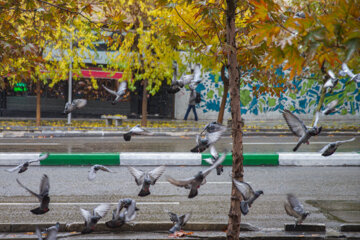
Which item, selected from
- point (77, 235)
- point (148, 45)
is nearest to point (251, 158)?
point (77, 235)

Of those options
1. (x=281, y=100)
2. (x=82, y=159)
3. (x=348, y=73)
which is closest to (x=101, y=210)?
(x=348, y=73)

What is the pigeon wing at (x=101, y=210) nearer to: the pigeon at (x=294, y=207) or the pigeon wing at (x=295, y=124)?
the pigeon at (x=294, y=207)

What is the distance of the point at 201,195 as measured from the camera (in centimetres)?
704

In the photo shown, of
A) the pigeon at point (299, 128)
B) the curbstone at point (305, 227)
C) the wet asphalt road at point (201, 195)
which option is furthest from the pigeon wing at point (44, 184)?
the curbstone at point (305, 227)

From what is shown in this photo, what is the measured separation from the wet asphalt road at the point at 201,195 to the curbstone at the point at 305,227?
0.35 metres

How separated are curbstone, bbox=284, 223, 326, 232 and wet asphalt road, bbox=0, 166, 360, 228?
0.35 metres

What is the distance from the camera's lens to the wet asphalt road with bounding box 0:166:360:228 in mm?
5812

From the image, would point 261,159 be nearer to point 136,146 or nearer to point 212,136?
point 136,146

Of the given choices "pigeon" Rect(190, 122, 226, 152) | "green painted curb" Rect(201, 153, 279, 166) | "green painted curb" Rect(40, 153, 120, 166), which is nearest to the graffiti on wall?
"green painted curb" Rect(201, 153, 279, 166)

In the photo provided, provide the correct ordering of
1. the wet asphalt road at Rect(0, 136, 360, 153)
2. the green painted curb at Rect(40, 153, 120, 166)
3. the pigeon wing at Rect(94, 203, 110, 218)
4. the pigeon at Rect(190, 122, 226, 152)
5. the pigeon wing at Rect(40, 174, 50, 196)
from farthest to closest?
the wet asphalt road at Rect(0, 136, 360, 153), the green painted curb at Rect(40, 153, 120, 166), the pigeon wing at Rect(94, 203, 110, 218), the pigeon wing at Rect(40, 174, 50, 196), the pigeon at Rect(190, 122, 226, 152)

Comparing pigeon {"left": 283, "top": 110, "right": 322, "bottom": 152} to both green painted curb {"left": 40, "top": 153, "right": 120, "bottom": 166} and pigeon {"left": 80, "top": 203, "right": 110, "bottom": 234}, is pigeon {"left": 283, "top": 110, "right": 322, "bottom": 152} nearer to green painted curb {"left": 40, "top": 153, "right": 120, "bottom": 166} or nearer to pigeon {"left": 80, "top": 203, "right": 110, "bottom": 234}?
pigeon {"left": 80, "top": 203, "right": 110, "bottom": 234}

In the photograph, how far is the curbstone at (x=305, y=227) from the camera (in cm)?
507

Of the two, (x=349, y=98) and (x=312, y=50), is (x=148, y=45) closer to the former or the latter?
(x=349, y=98)

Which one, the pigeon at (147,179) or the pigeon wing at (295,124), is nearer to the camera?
the pigeon wing at (295,124)
